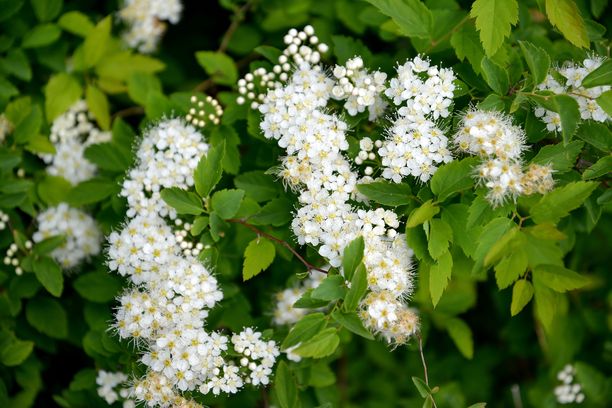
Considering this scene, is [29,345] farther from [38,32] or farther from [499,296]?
[499,296]

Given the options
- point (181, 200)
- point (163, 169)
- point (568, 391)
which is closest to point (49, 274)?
point (163, 169)

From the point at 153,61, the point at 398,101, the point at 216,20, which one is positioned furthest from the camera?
the point at 216,20

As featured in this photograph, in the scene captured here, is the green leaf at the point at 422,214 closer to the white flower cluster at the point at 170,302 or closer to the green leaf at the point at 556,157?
the green leaf at the point at 556,157

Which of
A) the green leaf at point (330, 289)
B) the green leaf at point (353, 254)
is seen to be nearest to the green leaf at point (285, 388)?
the green leaf at point (330, 289)

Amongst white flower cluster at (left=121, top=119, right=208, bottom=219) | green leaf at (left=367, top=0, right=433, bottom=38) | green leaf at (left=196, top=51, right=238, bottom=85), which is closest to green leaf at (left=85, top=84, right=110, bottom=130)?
green leaf at (left=196, top=51, right=238, bottom=85)

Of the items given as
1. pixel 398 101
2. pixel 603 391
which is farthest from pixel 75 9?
pixel 603 391

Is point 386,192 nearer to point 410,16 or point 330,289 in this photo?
point 330,289
